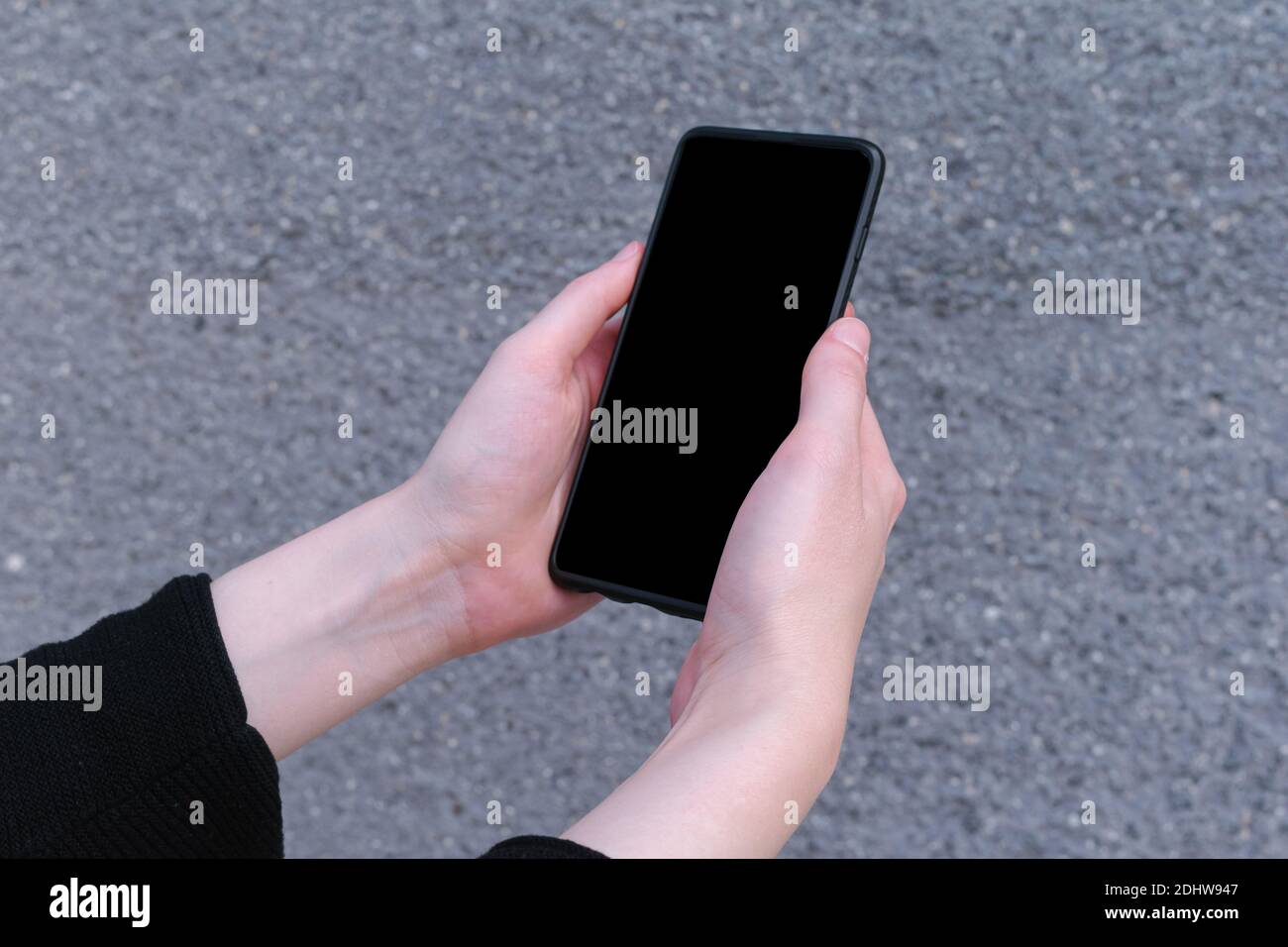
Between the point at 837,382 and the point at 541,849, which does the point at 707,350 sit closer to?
the point at 837,382

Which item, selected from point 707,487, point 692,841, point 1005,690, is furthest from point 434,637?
point 1005,690

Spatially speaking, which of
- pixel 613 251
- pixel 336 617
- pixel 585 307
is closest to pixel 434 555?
pixel 336 617

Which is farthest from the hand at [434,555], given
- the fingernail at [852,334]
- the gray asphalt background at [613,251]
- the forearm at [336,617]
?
the gray asphalt background at [613,251]

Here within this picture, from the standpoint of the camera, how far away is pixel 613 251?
153cm

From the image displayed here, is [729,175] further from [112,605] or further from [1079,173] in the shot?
[112,605]

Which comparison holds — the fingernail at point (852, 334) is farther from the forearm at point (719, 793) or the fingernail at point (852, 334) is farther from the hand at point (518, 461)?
the forearm at point (719, 793)

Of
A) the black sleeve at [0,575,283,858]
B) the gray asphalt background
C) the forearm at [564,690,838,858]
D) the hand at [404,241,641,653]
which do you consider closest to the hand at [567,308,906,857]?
the forearm at [564,690,838,858]

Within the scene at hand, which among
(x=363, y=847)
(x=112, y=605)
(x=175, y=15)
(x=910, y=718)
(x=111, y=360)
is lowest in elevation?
(x=363, y=847)

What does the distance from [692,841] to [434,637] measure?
48cm

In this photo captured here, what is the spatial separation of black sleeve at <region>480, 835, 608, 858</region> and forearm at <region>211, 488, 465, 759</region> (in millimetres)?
429

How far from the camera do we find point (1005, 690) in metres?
1.45

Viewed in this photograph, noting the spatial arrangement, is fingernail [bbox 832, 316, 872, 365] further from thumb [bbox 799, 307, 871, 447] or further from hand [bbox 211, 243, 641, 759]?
hand [bbox 211, 243, 641, 759]

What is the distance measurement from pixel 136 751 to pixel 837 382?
70 cm

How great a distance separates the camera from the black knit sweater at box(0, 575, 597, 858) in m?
0.93
